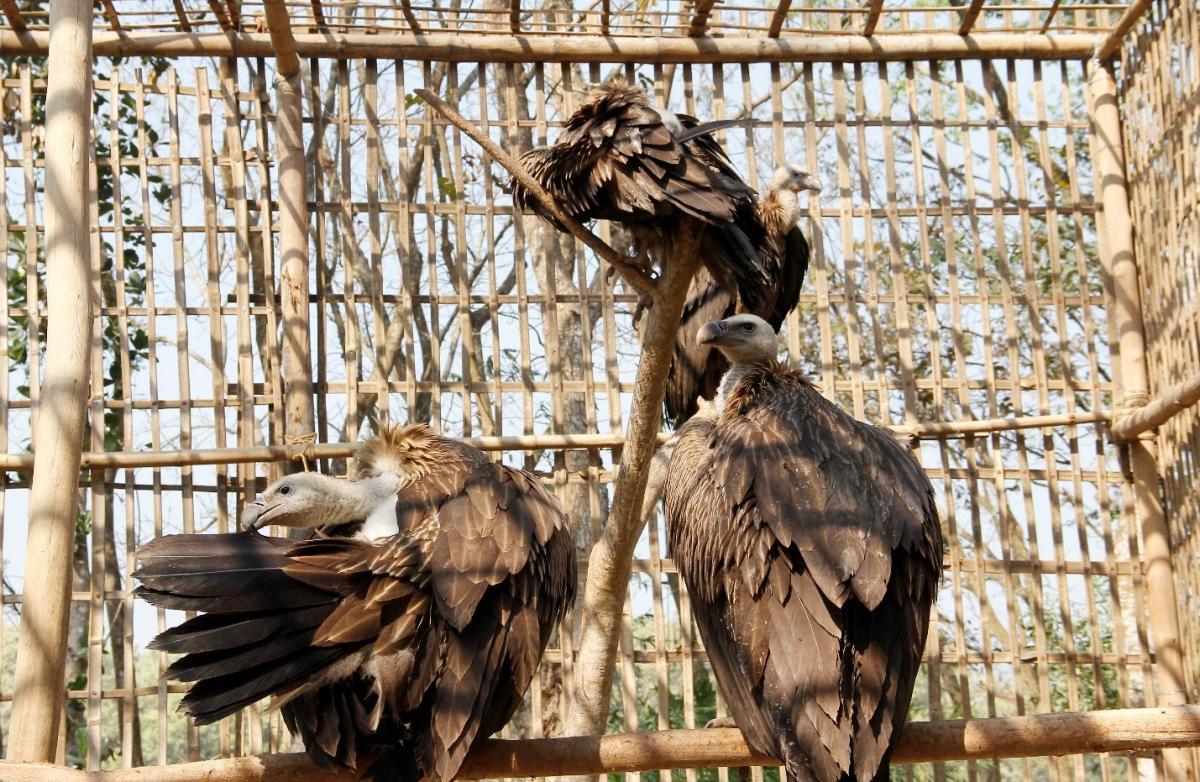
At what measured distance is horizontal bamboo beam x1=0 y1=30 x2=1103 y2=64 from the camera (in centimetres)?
527

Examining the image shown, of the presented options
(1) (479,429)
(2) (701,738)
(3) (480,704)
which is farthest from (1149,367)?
(1) (479,429)

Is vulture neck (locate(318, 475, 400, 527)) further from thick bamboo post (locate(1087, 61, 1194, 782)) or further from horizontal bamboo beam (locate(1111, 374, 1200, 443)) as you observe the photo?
thick bamboo post (locate(1087, 61, 1194, 782))

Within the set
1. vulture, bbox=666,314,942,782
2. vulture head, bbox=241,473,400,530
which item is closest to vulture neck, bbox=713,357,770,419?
vulture, bbox=666,314,942,782


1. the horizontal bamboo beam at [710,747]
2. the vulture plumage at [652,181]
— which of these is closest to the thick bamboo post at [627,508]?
the vulture plumage at [652,181]

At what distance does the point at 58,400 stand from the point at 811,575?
190cm

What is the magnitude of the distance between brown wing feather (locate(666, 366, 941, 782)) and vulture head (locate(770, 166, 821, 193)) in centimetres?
197

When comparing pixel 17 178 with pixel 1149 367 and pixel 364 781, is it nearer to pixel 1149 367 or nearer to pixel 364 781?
pixel 364 781

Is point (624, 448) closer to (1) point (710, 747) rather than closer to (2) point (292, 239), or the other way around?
(1) point (710, 747)

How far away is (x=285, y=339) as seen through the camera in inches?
197

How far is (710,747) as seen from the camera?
2.95 meters

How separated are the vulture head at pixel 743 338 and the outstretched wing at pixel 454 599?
0.92 metres

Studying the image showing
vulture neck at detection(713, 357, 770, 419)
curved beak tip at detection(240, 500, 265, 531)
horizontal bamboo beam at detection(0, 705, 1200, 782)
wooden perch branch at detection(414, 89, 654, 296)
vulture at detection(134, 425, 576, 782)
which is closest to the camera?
vulture at detection(134, 425, 576, 782)

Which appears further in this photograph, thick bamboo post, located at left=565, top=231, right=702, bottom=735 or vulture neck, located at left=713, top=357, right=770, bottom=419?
vulture neck, located at left=713, top=357, right=770, bottom=419

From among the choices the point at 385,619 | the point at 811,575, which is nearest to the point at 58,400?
the point at 385,619
